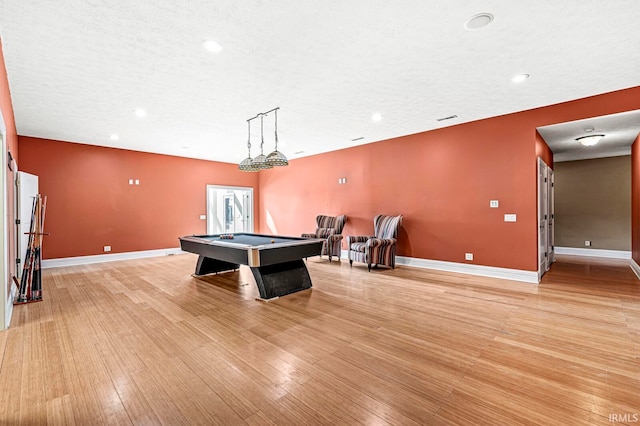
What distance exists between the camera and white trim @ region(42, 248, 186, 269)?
6.13 meters

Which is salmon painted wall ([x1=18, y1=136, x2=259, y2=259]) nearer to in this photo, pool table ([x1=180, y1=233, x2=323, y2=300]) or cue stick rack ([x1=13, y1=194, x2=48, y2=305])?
cue stick rack ([x1=13, y1=194, x2=48, y2=305])

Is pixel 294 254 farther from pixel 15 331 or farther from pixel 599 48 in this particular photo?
pixel 599 48

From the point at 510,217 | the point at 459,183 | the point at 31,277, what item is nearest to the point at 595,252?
the point at 510,217

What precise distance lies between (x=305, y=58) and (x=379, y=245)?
3.59m

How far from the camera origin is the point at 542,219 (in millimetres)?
5039

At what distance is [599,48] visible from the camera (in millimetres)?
2883

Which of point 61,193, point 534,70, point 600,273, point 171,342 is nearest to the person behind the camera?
point 171,342

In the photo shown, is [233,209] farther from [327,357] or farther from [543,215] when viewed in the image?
[543,215]

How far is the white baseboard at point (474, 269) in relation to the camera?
4.65 m

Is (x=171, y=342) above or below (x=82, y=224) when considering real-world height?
below

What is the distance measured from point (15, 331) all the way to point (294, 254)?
9.90 ft

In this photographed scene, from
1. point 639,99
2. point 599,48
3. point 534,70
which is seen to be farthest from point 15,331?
point 639,99

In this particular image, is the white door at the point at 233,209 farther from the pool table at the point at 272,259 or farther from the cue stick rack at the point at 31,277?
the cue stick rack at the point at 31,277

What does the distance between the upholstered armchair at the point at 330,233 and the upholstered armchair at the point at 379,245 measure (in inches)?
22.5
